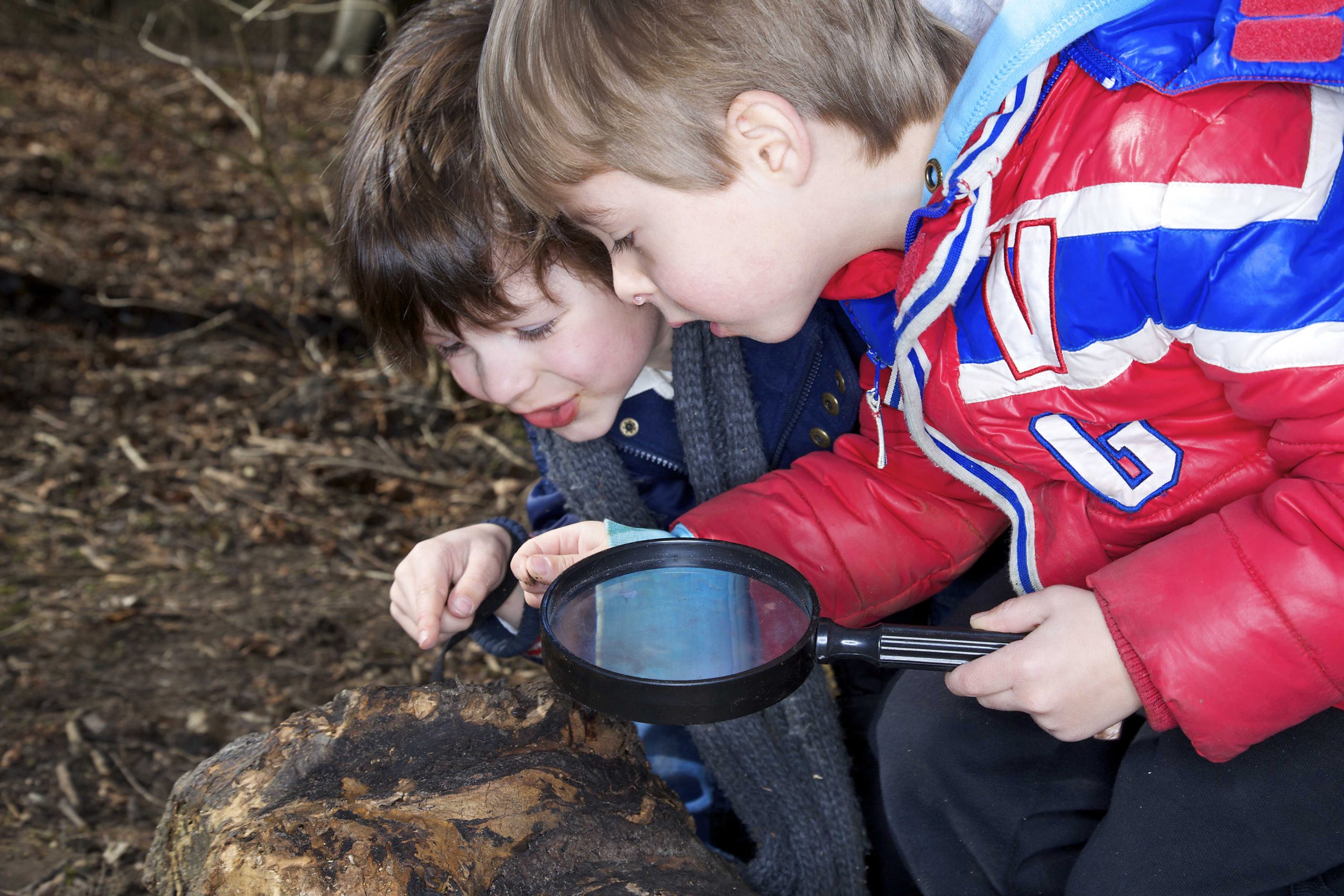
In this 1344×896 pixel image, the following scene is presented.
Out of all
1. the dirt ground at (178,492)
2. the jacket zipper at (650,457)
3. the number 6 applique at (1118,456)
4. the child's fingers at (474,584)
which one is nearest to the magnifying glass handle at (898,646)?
the number 6 applique at (1118,456)

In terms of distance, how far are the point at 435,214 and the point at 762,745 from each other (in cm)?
104

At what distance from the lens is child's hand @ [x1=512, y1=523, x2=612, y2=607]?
1711mm

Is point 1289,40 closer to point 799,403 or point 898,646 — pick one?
point 898,646

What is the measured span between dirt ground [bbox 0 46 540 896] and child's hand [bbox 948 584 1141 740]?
58.9 inches

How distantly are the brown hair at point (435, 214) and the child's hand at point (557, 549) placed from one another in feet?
1.16

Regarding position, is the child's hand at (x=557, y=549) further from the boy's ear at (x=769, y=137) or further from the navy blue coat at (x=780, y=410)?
the boy's ear at (x=769, y=137)

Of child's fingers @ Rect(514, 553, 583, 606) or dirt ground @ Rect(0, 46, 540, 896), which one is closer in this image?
child's fingers @ Rect(514, 553, 583, 606)

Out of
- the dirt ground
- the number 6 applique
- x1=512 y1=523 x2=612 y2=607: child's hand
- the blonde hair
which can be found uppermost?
the blonde hair

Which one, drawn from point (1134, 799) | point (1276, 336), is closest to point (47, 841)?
point (1134, 799)

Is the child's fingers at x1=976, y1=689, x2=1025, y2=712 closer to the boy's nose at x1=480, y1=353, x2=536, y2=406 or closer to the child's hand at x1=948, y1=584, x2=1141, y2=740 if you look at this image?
the child's hand at x1=948, y1=584, x2=1141, y2=740

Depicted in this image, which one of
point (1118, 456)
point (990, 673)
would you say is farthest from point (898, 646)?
point (1118, 456)

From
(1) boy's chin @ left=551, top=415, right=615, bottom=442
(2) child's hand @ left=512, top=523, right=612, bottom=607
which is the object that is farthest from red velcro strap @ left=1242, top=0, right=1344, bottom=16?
(1) boy's chin @ left=551, top=415, right=615, bottom=442

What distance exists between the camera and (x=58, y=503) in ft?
10.8

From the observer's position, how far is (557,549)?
174cm
